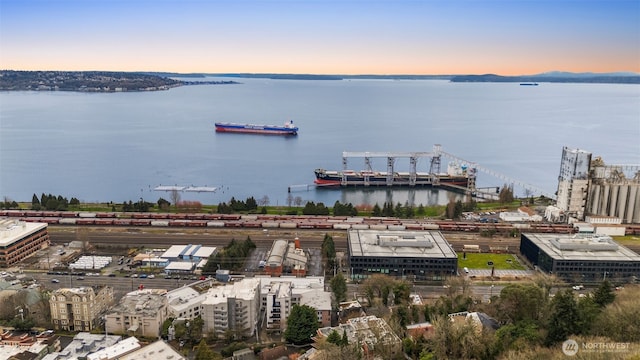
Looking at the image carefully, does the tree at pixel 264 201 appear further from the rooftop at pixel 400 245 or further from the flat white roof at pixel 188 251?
the rooftop at pixel 400 245

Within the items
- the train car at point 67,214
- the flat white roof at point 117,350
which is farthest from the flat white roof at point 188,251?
the train car at point 67,214

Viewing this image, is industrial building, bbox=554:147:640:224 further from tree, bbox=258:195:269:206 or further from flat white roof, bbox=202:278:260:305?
flat white roof, bbox=202:278:260:305

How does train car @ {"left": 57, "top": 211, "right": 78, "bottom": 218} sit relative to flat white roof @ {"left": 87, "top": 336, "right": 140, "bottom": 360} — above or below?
below

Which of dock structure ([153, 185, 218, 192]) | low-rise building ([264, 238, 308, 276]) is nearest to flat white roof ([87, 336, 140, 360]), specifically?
low-rise building ([264, 238, 308, 276])

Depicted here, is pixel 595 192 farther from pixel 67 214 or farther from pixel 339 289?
pixel 67 214

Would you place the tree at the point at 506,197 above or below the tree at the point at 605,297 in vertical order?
below

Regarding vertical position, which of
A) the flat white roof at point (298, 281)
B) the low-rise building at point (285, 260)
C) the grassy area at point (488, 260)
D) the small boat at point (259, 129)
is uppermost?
the small boat at point (259, 129)
